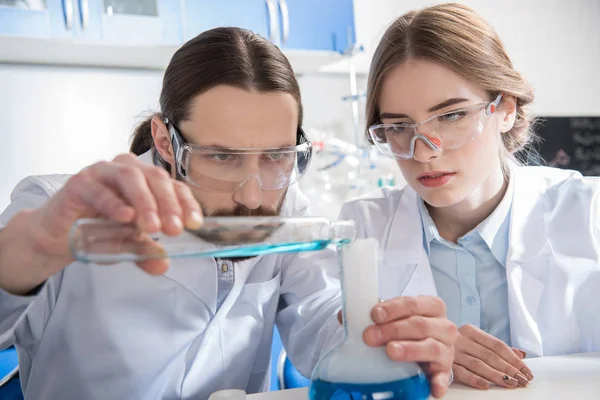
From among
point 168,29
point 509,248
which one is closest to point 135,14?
point 168,29

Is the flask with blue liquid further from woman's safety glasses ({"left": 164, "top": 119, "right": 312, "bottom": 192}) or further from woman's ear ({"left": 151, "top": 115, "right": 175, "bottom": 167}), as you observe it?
woman's ear ({"left": 151, "top": 115, "right": 175, "bottom": 167})

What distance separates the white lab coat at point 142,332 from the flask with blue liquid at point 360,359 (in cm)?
53

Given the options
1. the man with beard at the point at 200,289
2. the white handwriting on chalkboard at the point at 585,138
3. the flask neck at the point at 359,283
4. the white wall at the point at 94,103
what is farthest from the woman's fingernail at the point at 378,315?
the white handwriting on chalkboard at the point at 585,138

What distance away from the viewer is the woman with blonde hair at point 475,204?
1.60 m

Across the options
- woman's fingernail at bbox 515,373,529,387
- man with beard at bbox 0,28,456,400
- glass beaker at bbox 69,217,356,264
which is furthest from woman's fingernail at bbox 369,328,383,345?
man with beard at bbox 0,28,456,400

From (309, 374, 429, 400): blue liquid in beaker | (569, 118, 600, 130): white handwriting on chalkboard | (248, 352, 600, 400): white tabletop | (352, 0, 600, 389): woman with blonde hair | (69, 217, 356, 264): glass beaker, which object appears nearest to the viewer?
(69, 217, 356, 264): glass beaker

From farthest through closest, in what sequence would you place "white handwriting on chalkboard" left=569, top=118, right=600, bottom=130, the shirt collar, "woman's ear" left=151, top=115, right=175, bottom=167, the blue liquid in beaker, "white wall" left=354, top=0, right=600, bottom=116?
"white handwriting on chalkboard" left=569, top=118, right=600, bottom=130, "white wall" left=354, top=0, right=600, bottom=116, the shirt collar, "woman's ear" left=151, top=115, right=175, bottom=167, the blue liquid in beaker

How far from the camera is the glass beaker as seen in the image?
0.65 meters

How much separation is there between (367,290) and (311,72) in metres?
3.01

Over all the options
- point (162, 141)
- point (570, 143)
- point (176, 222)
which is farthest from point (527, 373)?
point (570, 143)

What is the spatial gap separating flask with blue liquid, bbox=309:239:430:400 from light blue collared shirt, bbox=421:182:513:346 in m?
0.89

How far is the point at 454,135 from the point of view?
5.20 ft

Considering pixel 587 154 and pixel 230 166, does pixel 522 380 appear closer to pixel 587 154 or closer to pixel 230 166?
pixel 230 166

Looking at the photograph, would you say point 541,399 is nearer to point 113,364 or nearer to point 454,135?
point 454,135
